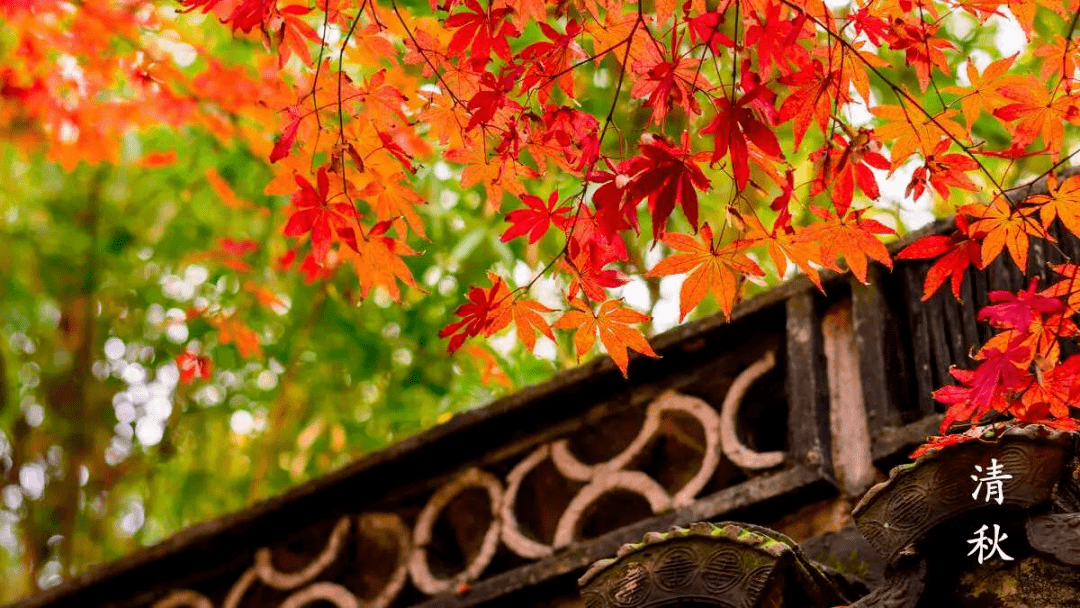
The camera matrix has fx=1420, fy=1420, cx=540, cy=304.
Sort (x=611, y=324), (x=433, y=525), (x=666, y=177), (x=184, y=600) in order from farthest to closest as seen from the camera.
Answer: (x=184, y=600), (x=433, y=525), (x=611, y=324), (x=666, y=177)

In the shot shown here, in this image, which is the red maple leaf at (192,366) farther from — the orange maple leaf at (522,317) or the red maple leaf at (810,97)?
the red maple leaf at (810,97)

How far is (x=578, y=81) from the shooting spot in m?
7.03

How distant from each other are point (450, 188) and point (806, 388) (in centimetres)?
392

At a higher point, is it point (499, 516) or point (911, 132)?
point (911, 132)

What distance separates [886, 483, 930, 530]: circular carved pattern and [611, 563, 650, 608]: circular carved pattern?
0.66m

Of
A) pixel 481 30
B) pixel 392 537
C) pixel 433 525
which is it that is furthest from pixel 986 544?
pixel 392 537

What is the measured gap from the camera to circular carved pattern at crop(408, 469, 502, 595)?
474 cm

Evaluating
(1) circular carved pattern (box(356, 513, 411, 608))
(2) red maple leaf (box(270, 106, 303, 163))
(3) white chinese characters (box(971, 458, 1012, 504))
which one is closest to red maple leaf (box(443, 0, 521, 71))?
(2) red maple leaf (box(270, 106, 303, 163))

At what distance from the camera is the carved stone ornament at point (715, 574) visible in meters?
3.44

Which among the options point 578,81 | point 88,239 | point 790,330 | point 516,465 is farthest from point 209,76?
point 790,330

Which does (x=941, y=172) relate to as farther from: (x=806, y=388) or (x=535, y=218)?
(x=535, y=218)

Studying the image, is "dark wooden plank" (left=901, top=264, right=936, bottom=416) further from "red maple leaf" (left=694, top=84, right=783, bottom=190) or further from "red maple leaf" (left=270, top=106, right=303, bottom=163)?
"red maple leaf" (left=270, top=106, right=303, bottom=163)

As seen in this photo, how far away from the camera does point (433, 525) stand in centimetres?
499

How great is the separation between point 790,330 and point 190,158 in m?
5.57
